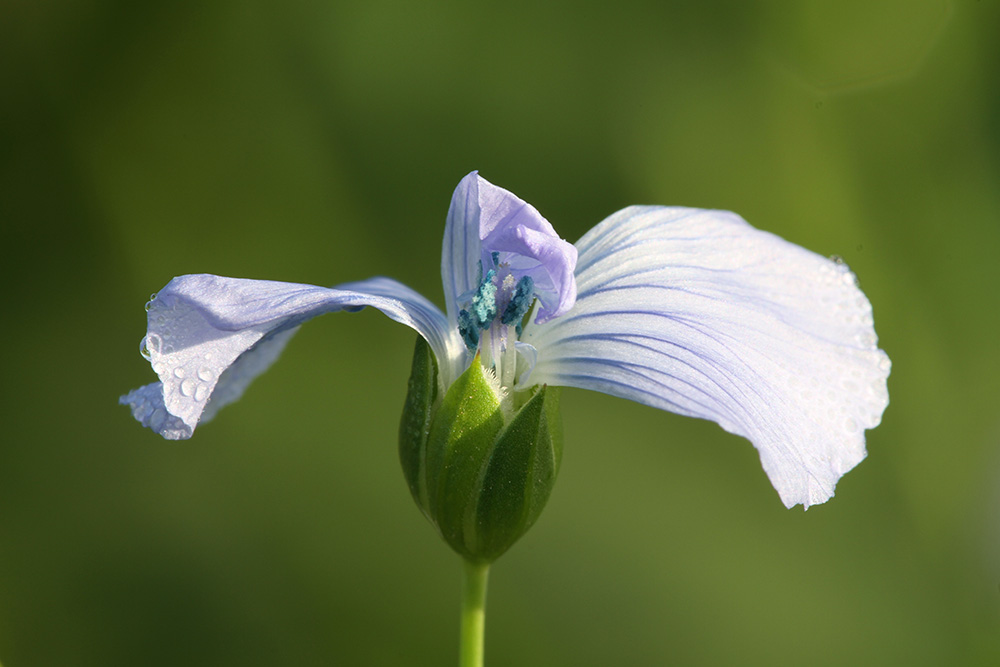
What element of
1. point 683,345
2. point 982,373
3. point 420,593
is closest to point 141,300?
point 420,593

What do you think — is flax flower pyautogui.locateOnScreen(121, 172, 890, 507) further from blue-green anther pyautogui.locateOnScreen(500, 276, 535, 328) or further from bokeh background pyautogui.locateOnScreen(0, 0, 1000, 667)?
bokeh background pyautogui.locateOnScreen(0, 0, 1000, 667)

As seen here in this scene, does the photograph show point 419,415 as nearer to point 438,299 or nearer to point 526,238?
point 526,238

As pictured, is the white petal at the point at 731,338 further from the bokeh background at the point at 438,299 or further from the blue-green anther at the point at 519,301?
the bokeh background at the point at 438,299

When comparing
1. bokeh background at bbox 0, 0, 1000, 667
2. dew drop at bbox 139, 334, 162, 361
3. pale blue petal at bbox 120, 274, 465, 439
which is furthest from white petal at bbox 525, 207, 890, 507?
bokeh background at bbox 0, 0, 1000, 667

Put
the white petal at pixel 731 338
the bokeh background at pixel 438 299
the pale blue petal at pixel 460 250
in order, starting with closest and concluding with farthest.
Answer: the white petal at pixel 731 338, the pale blue petal at pixel 460 250, the bokeh background at pixel 438 299

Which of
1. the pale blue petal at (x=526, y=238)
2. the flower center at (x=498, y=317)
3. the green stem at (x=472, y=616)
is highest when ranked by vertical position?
the pale blue petal at (x=526, y=238)

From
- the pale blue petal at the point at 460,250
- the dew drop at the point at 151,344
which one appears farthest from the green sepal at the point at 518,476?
the dew drop at the point at 151,344

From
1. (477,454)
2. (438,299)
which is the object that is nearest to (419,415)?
(477,454)
